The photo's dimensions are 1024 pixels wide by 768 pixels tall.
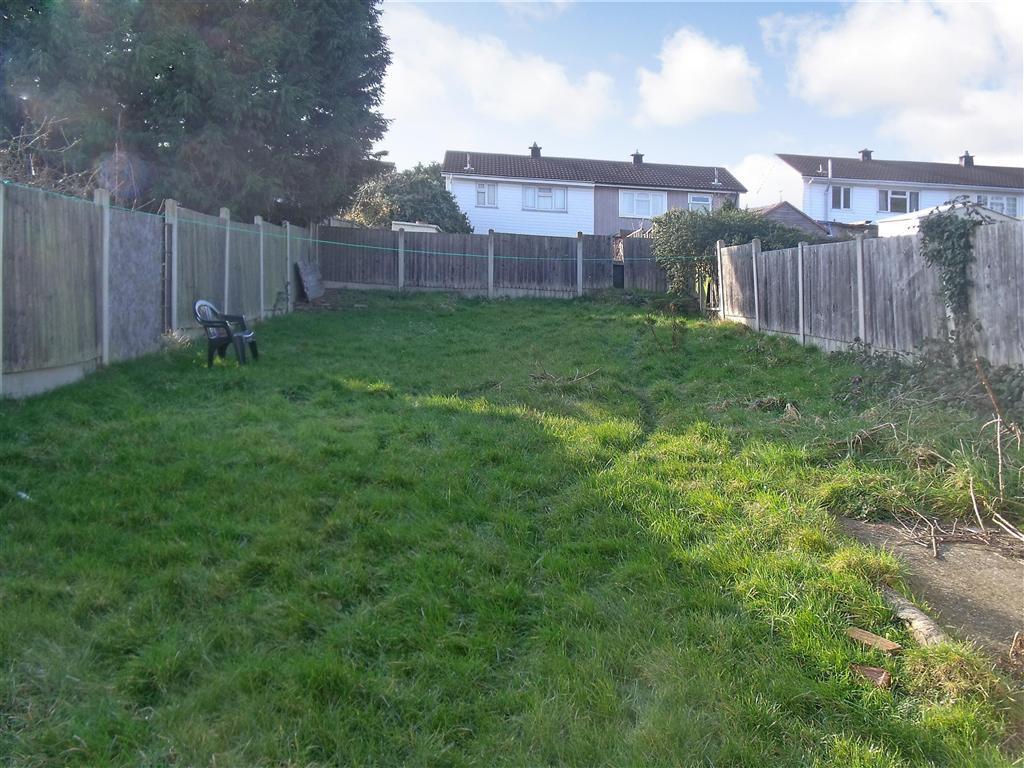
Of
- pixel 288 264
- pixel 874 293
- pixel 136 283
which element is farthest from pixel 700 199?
pixel 136 283

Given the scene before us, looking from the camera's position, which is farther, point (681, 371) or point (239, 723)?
point (681, 371)

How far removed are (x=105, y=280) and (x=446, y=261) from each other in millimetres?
13125

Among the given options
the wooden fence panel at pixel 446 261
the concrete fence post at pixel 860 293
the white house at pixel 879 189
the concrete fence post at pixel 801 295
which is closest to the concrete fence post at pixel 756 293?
the concrete fence post at pixel 801 295

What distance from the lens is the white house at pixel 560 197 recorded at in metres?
34.7

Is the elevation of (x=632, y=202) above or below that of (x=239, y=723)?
above

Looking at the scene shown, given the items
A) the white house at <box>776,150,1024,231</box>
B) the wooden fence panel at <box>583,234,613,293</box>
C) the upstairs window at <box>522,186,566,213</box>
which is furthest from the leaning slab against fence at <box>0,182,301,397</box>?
the white house at <box>776,150,1024,231</box>

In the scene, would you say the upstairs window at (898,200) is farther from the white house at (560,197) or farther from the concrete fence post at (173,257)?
the concrete fence post at (173,257)

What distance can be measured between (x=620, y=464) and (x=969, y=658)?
299 centimetres

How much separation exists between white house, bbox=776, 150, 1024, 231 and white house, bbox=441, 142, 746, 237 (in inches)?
218

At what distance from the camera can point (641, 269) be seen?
831 inches

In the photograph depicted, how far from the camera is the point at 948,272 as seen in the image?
25.9 ft

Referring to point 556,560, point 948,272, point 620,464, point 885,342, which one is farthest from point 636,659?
point 885,342

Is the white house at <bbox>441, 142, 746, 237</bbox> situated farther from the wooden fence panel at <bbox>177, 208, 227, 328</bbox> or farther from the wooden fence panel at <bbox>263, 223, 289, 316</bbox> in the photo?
the wooden fence panel at <bbox>177, 208, 227, 328</bbox>

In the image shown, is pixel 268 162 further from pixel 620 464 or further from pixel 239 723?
pixel 239 723
